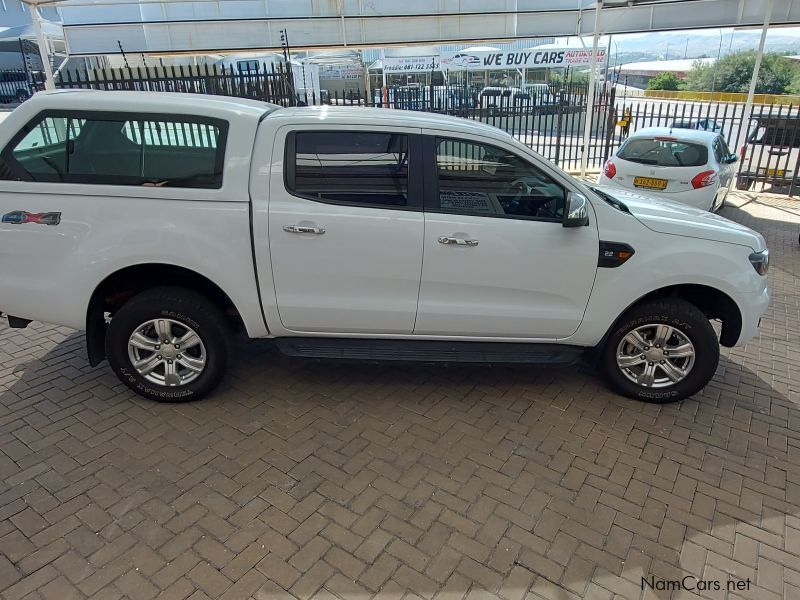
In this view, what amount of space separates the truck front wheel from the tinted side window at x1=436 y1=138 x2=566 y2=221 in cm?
181

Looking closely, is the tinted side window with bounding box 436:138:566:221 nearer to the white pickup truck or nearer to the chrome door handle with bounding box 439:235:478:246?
the white pickup truck

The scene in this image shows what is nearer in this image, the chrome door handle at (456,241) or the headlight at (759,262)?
the chrome door handle at (456,241)

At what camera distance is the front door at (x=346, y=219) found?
11.1 feet

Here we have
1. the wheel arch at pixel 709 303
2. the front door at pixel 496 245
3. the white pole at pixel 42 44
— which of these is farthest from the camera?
the white pole at pixel 42 44

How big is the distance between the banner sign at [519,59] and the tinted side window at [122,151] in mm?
12965

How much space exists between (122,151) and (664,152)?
24.8ft

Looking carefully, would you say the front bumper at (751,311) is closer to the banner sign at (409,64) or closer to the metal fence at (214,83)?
the metal fence at (214,83)

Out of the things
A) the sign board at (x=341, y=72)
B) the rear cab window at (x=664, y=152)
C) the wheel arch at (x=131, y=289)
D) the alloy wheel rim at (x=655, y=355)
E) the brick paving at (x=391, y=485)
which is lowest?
the brick paving at (x=391, y=485)

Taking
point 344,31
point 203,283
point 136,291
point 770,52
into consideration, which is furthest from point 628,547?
point 770,52

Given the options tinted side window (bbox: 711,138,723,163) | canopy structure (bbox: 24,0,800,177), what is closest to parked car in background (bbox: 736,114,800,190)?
tinted side window (bbox: 711,138,723,163)

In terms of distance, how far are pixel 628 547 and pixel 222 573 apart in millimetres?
1960

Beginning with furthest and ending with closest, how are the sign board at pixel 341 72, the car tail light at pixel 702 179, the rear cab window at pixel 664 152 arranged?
the sign board at pixel 341 72, the rear cab window at pixel 664 152, the car tail light at pixel 702 179

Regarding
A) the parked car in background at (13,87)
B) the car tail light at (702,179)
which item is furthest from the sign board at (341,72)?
the car tail light at (702,179)

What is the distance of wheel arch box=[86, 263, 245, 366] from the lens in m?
3.54
